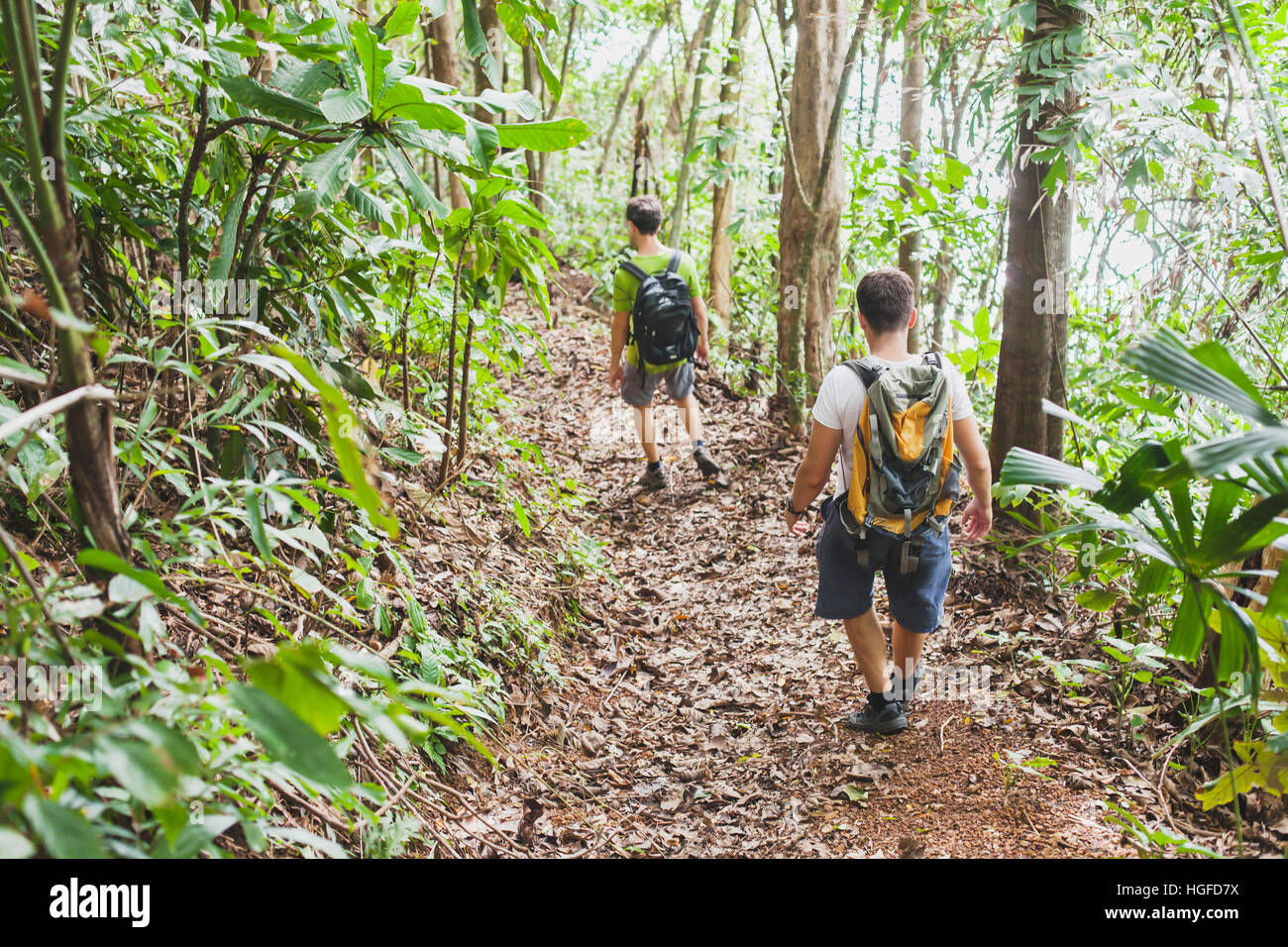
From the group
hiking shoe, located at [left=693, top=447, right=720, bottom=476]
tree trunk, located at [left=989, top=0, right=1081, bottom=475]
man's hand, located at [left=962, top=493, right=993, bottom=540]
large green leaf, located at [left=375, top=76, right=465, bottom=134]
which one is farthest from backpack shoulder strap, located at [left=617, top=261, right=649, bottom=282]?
large green leaf, located at [left=375, top=76, right=465, bottom=134]

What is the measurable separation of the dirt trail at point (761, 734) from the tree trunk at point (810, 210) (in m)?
1.63

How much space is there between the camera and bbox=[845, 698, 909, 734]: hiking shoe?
3.33 meters

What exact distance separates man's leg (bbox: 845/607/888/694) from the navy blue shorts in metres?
0.05

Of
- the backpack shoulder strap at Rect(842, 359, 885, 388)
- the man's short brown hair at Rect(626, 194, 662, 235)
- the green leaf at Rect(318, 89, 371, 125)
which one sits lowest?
the backpack shoulder strap at Rect(842, 359, 885, 388)

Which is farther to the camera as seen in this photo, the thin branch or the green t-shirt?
the green t-shirt

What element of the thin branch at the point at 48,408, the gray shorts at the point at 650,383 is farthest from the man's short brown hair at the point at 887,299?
the gray shorts at the point at 650,383

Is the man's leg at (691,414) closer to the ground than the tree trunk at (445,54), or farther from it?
closer to the ground

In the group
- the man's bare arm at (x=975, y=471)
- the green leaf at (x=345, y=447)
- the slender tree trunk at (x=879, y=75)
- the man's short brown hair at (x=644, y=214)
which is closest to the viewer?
the green leaf at (x=345, y=447)

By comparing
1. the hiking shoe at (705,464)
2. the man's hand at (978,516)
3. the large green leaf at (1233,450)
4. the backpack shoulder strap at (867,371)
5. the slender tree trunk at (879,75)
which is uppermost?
the slender tree trunk at (879,75)

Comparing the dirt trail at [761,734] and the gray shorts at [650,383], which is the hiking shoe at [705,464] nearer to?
the gray shorts at [650,383]

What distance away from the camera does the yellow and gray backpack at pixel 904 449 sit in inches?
114

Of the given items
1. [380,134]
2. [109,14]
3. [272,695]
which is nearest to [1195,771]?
[272,695]

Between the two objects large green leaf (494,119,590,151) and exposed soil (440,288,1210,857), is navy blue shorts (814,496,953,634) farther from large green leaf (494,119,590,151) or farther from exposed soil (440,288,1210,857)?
large green leaf (494,119,590,151)
